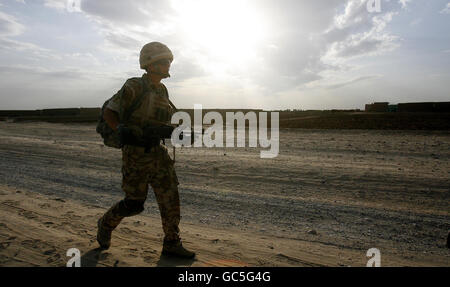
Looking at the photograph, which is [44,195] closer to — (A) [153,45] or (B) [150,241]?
(B) [150,241]

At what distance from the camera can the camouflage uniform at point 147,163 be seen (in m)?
3.26

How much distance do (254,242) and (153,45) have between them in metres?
2.56

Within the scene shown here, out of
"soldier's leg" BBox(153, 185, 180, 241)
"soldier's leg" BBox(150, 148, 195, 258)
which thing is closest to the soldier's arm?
"soldier's leg" BBox(150, 148, 195, 258)

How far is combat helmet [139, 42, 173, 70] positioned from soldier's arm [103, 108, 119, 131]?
1.98 ft

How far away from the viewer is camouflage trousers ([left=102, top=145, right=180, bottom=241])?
3.30 m

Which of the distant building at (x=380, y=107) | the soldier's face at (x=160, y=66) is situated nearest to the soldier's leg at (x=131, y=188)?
the soldier's face at (x=160, y=66)

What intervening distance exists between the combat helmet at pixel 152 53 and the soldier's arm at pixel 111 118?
1.98 feet

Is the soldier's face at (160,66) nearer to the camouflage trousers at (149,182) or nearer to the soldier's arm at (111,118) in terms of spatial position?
the soldier's arm at (111,118)

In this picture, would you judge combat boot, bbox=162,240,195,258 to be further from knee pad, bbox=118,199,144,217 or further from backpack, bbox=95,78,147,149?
backpack, bbox=95,78,147,149

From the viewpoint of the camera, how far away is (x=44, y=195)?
6211 mm

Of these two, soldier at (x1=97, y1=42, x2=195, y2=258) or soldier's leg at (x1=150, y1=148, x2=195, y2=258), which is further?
soldier's leg at (x1=150, y1=148, x2=195, y2=258)
